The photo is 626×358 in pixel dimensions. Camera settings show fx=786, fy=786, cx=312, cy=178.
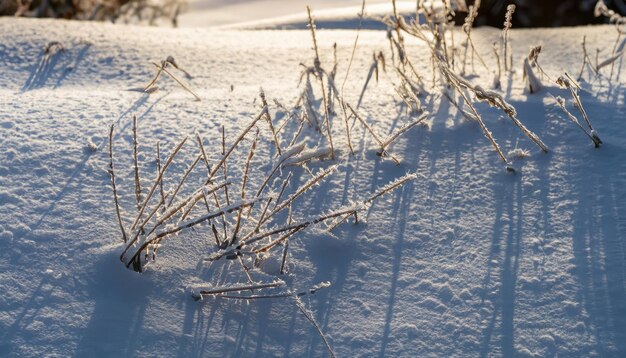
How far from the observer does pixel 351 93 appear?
2.51 metres

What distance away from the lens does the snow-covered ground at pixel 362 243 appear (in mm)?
1385

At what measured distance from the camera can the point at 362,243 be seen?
5.51ft

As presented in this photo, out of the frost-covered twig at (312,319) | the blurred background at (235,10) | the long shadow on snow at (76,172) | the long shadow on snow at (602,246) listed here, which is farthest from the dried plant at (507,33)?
the blurred background at (235,10)

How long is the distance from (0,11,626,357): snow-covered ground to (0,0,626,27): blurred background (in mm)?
2230

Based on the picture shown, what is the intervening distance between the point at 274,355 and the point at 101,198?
65cm

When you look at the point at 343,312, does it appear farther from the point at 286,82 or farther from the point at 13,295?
the point at 286,82

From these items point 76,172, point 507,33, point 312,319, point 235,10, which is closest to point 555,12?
point 507,33

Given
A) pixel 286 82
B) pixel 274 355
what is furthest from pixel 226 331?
pixel 286 82

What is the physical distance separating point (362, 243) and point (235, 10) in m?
7.78

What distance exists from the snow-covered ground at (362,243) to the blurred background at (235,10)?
2.23m

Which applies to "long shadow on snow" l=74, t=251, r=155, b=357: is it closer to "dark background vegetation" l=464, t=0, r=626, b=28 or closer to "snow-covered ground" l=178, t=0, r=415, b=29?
"dark background vegetation" l=464, t=0, r=626, b=28

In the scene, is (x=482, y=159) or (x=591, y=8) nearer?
(x=482, y=159)

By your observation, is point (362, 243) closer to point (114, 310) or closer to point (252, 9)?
point (114, 310)

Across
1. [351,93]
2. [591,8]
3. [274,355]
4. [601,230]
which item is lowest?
[274,355]
